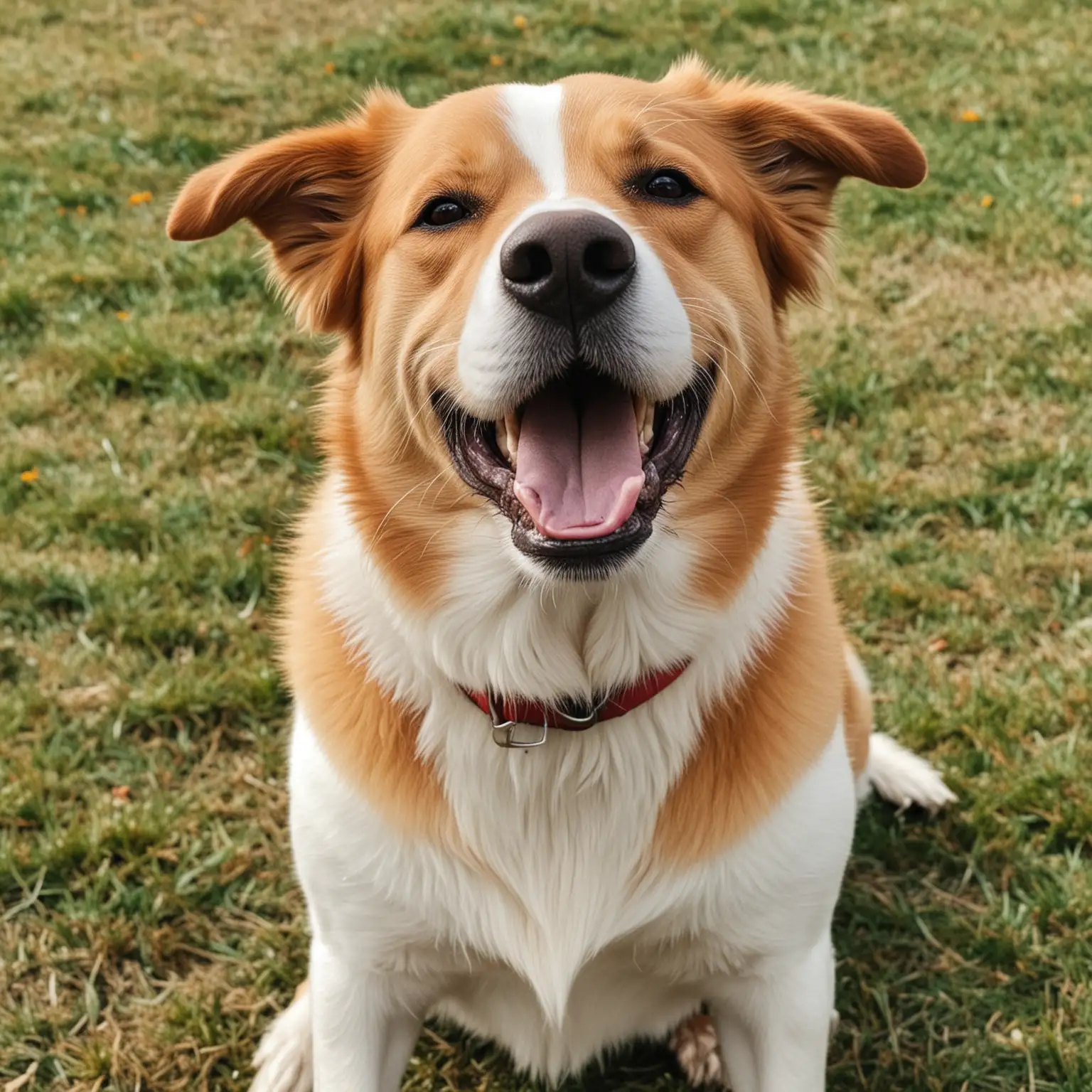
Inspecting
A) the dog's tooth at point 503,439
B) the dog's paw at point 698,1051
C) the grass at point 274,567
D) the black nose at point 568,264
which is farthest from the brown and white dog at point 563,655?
the grass at point 274,567

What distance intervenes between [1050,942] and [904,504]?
1.76 meters

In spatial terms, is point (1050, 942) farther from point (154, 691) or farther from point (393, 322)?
point (154, 691)

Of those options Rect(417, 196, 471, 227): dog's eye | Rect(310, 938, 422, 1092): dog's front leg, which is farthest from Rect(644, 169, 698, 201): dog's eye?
Rect(310, 938, 422, 1092): dog's front leg

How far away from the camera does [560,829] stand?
7.84ft

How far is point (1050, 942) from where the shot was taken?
9.88 ft

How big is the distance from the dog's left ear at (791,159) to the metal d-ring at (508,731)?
106cm

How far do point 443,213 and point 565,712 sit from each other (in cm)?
98

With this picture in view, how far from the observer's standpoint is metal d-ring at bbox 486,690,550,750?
7.73 feet

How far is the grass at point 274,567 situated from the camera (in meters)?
2.97

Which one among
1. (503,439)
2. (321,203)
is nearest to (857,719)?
(503,439)

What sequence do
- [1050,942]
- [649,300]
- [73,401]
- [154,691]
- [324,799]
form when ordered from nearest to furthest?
[649,300] → [324,799] → [1050,942] → [154,691] → [73,401]

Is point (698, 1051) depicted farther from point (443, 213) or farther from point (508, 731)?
point (443, 213)

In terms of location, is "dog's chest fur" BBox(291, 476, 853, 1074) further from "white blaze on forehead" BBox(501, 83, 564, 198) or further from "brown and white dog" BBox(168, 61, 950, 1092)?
"white blaze on forehead" BBox(501, 83, 564, 198)

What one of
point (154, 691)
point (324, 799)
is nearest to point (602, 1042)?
point (324, 799)
